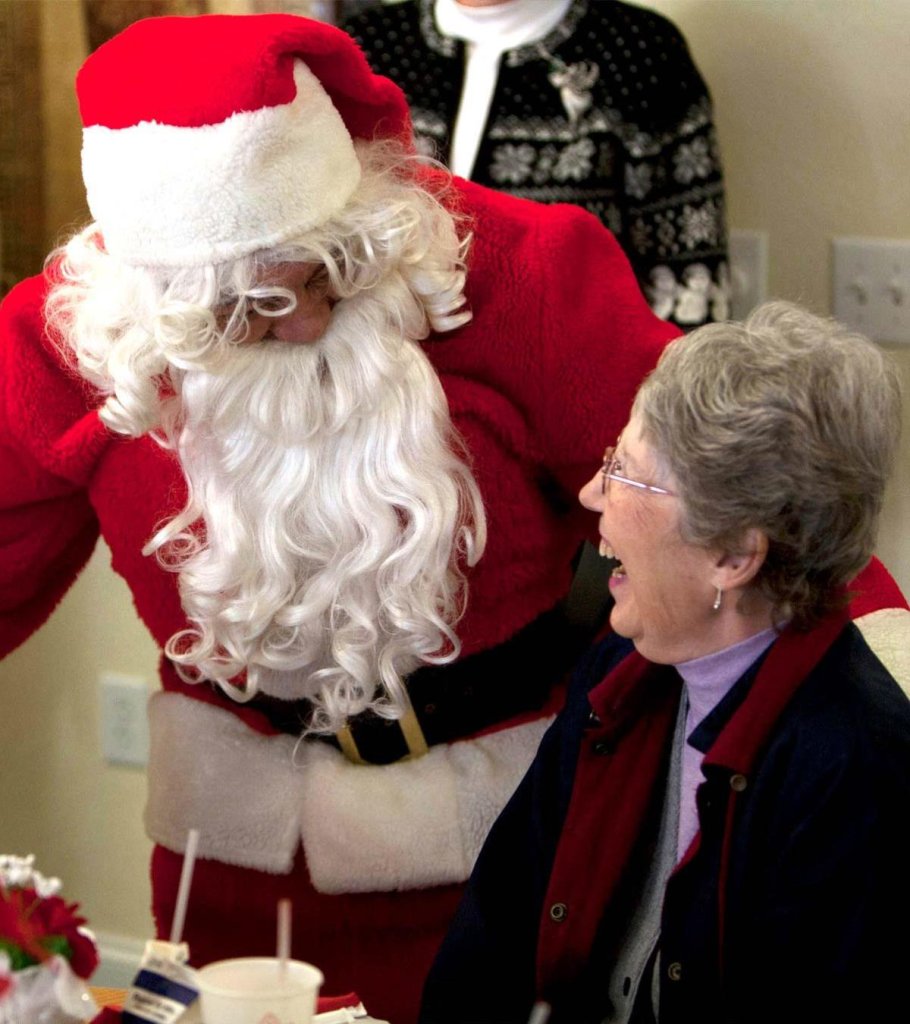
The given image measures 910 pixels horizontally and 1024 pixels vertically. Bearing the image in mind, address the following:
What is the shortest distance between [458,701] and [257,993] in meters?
0.59

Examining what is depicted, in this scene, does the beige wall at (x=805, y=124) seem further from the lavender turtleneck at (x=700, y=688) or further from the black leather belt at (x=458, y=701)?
the lavender turtleneck at (x=700, y=688)

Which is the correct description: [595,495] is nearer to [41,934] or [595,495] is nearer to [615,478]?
[615,478]

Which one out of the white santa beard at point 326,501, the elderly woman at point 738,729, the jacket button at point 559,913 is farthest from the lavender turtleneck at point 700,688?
the white santa beard at point 326,501

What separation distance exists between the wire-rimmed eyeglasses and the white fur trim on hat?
0.33m

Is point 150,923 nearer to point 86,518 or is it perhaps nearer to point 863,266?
point 86,518

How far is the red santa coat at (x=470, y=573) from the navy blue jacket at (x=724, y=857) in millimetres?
157

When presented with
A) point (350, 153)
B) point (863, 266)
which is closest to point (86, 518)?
point (350, 153)

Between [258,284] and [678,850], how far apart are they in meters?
0.63

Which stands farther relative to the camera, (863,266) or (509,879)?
(863,266)

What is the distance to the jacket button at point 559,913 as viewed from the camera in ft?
4.37

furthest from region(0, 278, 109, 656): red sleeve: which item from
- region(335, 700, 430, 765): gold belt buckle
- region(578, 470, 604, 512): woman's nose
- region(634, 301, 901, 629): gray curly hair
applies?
region(634, 301, 901, 629): gray curly hair

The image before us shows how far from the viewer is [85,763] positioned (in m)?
2.46

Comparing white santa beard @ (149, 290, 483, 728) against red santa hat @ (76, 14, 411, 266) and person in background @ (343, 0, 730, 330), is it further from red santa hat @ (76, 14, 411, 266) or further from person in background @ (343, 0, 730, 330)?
person in background @ (343, 0, 730, 330)

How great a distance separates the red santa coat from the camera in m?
1.49
